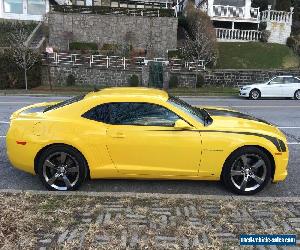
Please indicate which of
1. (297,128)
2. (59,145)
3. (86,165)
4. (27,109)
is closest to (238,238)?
(86,165)

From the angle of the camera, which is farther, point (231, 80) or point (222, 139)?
point (231, 80)

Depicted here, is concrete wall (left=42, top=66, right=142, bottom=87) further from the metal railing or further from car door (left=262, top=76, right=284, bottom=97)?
the metal railing

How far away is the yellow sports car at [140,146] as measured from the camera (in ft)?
16.9

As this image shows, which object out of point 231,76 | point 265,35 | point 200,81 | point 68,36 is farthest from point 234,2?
point 68,36

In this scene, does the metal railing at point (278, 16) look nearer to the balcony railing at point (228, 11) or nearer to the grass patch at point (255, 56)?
the balcony railing at point (228, 11)

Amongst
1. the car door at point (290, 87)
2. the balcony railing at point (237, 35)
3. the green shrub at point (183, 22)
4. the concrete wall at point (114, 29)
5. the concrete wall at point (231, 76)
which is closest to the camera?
the car door at point (290, 87)

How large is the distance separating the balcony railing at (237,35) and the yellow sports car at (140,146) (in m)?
32.3

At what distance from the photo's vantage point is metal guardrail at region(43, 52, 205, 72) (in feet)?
81.6

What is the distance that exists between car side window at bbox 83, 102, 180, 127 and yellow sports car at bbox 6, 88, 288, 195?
0.05ft

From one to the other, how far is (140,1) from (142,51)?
1658 cm

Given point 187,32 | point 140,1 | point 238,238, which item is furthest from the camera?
point 140,1

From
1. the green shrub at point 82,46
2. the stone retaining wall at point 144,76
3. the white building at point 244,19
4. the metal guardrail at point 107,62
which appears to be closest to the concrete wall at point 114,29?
the green shrub at point 82,46

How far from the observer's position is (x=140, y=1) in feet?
145

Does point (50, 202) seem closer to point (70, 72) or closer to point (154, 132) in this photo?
point (154, 132)
